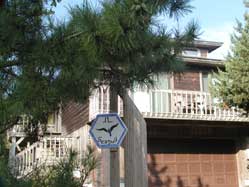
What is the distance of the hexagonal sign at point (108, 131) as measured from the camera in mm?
4637

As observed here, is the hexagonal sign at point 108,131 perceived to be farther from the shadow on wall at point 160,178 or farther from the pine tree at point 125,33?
the shadow on wall at point 160,178

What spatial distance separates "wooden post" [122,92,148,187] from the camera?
6.49 metres

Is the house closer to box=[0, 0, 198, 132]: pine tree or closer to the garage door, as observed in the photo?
the garage door

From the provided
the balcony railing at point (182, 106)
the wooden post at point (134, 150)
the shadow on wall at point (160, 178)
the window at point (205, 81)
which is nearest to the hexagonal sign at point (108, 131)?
the wooden post at point (134, 150)

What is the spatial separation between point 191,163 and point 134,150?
28.2 ft

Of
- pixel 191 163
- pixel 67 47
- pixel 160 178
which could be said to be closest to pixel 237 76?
pixel 191 163

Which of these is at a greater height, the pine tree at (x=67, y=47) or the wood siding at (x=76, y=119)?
the wood siding at (x=76, y=119)

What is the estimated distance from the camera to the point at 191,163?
587 inches

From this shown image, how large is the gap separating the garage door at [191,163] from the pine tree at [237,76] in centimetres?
342

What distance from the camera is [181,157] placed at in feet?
48.7

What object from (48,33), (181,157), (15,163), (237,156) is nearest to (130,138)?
(15,163)

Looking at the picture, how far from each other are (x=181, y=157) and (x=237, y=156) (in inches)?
86.1

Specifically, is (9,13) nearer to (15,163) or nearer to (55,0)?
(55,0)

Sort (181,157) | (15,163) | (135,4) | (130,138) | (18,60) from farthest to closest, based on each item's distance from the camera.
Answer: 1. (181,157)
2. (130,138)
3. (15,163)
4. (18,60)
5. (135,4)
